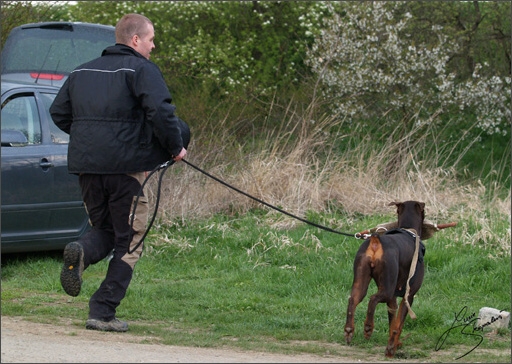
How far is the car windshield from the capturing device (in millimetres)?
10922

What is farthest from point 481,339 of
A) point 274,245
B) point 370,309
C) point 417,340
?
point 274,245

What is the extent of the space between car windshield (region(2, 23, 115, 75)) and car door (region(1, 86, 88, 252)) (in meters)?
2.15

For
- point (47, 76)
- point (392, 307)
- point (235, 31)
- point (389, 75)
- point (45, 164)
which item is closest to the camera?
point (392, 307)

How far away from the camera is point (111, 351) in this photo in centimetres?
510

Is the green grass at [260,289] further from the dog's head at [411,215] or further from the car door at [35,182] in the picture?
the dog's head at [411,215]

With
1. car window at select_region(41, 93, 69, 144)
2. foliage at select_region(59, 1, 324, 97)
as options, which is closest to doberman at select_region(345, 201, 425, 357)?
car window at select_region(41, 93, 69, 144)

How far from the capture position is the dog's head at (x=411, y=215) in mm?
6328

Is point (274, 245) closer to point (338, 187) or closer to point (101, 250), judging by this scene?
point (338, 187)

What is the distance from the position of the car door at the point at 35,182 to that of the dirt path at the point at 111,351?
6.54ft

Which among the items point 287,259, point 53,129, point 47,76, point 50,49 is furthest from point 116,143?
point 50,49

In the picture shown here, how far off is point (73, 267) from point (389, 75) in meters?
12.9
